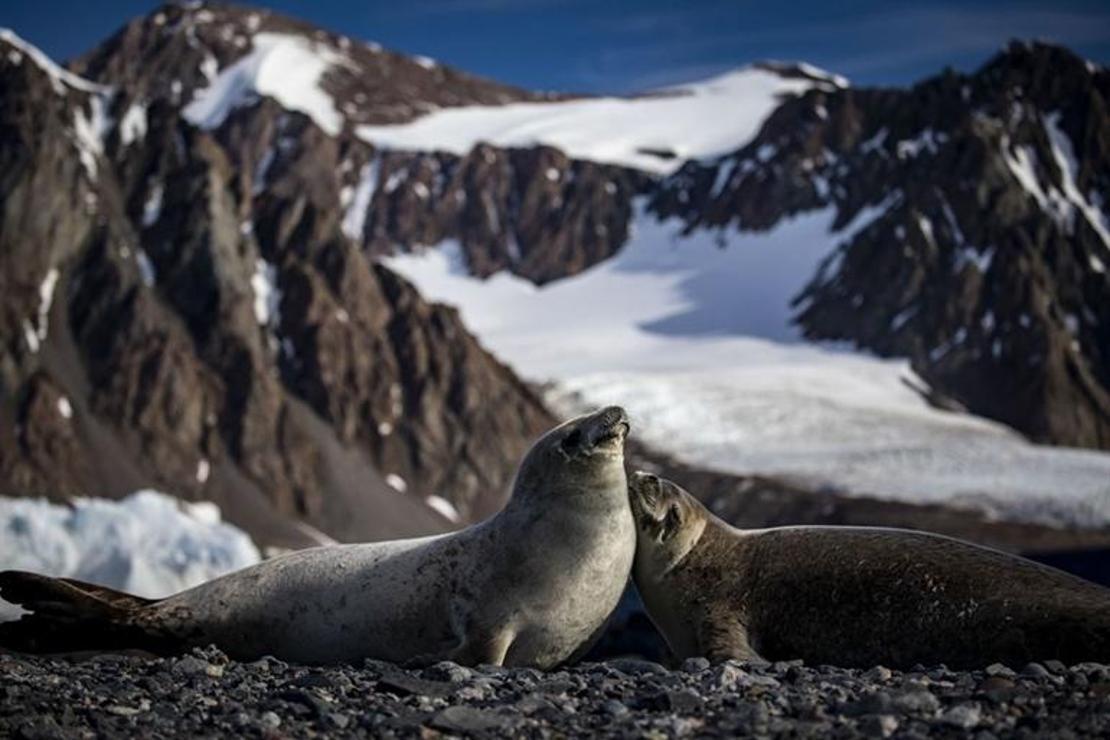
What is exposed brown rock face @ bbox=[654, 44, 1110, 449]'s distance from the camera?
157 m

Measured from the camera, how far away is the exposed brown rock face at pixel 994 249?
157000 mm

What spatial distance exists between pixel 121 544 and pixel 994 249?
117m

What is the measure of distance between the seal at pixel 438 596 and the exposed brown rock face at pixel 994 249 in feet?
473

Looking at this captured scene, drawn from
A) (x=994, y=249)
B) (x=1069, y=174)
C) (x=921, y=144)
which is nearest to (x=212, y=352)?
(x=994, y=249)

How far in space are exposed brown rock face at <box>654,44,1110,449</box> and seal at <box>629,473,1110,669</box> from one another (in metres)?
142

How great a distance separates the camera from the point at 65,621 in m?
11.9

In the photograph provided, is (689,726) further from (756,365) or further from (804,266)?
(804,266)

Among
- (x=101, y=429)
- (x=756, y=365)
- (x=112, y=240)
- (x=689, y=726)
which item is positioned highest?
(x=689, y=726)

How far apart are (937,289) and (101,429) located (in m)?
104

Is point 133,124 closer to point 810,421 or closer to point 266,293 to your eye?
point 266,293

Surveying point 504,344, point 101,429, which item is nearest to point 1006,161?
point 504,344

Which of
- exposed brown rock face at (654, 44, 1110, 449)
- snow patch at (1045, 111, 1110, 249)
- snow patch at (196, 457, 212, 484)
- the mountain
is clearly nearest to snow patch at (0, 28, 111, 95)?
the mountain

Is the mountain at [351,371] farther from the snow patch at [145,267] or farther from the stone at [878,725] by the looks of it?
the stone at [878,725]

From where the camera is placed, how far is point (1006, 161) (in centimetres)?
17062
